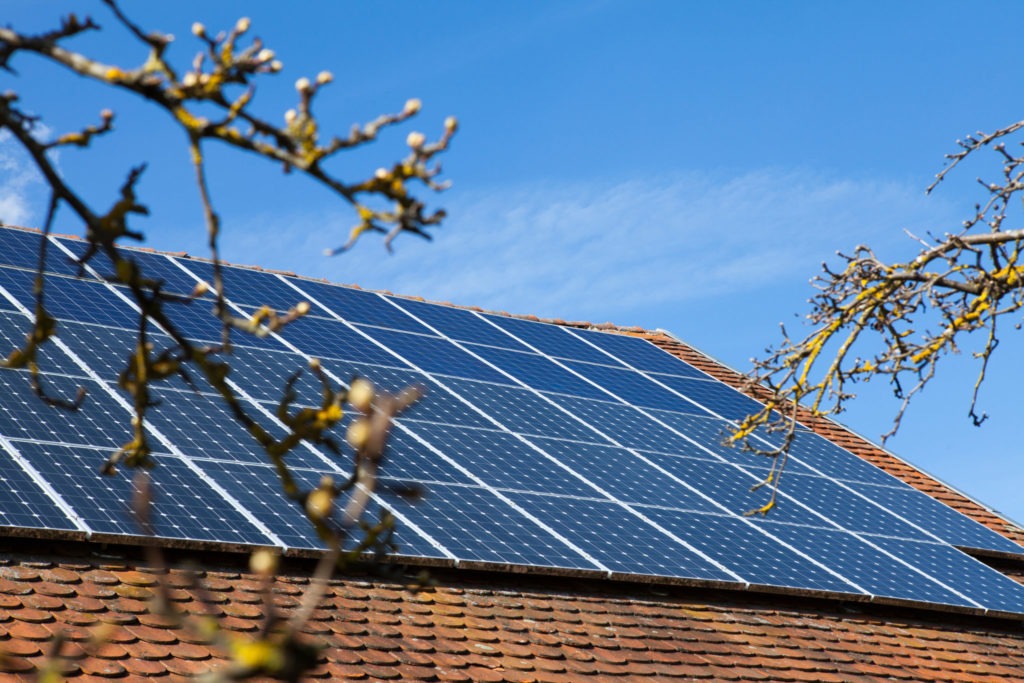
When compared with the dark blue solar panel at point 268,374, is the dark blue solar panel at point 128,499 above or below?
below

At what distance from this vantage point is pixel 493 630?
8.70m

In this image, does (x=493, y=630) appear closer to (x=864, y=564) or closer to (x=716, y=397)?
(x=864, y=564)

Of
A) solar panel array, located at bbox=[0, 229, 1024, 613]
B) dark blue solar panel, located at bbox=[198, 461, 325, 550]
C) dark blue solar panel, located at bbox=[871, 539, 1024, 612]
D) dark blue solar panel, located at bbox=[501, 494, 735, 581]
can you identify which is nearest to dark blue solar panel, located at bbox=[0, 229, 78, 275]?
solar panel array, located at bbox=[0, 229, 1024, 613]

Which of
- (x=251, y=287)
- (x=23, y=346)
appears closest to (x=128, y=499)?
(x=23, y=346)

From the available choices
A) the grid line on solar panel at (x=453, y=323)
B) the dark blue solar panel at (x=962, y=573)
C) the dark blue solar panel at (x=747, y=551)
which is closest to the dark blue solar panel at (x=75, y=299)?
the grid line on solar panel at (x=453, y=323)

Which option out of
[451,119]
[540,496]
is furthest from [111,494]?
[451,119]

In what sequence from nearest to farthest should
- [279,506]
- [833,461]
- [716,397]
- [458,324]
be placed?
[279,506], [833,461], [458,324], [716,397]

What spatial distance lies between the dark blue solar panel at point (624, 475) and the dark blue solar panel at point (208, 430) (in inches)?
102

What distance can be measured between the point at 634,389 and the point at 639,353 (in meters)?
2.12

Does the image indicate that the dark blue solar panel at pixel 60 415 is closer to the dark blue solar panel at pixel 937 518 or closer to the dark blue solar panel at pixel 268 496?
the dark blue solar panel at pixel 268 496

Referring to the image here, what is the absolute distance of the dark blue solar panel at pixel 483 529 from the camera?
30.4 ft

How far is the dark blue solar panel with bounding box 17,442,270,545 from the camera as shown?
26.1ft

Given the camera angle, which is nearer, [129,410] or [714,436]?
[129,410]

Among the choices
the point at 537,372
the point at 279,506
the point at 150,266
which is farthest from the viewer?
the point at 537,372
